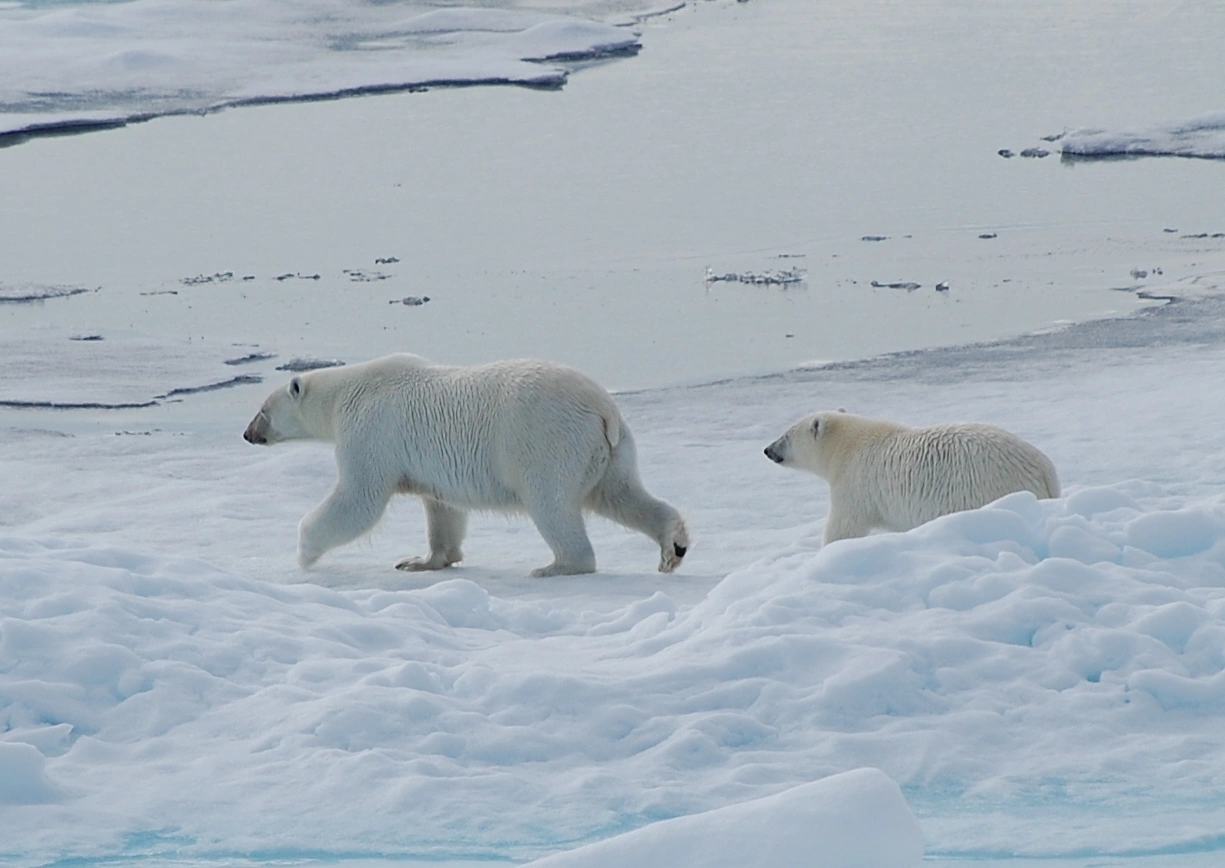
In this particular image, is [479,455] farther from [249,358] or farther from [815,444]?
[249,358]

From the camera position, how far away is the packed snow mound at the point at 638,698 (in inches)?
156

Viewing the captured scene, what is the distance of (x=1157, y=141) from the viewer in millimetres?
17984

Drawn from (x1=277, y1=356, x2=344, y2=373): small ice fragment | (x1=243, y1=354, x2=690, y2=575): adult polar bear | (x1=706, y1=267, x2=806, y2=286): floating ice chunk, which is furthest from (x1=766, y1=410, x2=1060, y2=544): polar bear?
(x1=706, y1=267, x2=806, y2=286): floating ice chunk

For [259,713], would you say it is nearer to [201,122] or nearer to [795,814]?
[795,814]

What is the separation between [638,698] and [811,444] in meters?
2.61

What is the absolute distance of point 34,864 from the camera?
3791 millimetres

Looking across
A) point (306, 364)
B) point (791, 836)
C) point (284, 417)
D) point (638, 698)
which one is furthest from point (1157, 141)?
point (791, 836)

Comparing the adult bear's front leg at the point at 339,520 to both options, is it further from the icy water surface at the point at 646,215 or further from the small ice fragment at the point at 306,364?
the icy water surface at the point at 646,215

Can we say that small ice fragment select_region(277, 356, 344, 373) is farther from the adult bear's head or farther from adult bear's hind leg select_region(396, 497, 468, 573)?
the adult bear's head

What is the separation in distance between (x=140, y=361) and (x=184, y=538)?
398cm

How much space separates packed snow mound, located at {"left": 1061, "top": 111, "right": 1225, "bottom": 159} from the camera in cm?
1783

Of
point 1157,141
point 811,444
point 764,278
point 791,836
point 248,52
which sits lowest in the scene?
point 764,278

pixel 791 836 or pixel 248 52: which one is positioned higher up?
pixel 248 52

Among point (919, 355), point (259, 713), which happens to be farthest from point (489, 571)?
point (919, 355)
